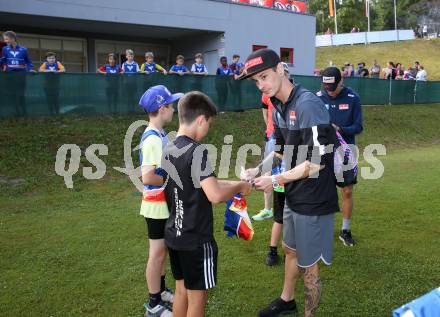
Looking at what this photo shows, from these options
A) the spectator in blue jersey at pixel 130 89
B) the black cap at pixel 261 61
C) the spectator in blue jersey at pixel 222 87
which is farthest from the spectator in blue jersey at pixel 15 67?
the black cap at pixel 261 61

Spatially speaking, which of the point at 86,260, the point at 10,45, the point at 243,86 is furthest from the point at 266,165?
the point at 243,86

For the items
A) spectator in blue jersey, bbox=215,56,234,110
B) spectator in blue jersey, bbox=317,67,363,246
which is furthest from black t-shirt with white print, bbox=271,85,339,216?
spectator in blue jersey, bbox=215,56,234,110

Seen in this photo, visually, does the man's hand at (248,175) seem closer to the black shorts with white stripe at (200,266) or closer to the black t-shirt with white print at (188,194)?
the black t-shirt with white print at (188,194)

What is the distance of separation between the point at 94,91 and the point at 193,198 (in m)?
11.2

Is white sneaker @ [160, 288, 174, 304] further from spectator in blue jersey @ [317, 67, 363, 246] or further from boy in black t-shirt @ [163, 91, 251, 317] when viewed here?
spectator in blue jersey @ [317, 67, 363, 246]

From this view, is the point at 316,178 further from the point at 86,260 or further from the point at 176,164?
the point at 86,260

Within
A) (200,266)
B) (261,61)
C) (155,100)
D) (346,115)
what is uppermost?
(261,61)

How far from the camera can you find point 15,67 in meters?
12.1

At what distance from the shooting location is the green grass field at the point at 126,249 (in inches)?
170

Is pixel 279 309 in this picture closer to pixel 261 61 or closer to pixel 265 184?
pixel 265 184

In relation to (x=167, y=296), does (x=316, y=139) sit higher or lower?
higher

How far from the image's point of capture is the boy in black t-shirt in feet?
9.91

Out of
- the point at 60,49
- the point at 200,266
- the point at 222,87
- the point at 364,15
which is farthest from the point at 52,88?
the point at 364,15

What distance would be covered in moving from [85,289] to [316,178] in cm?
272
